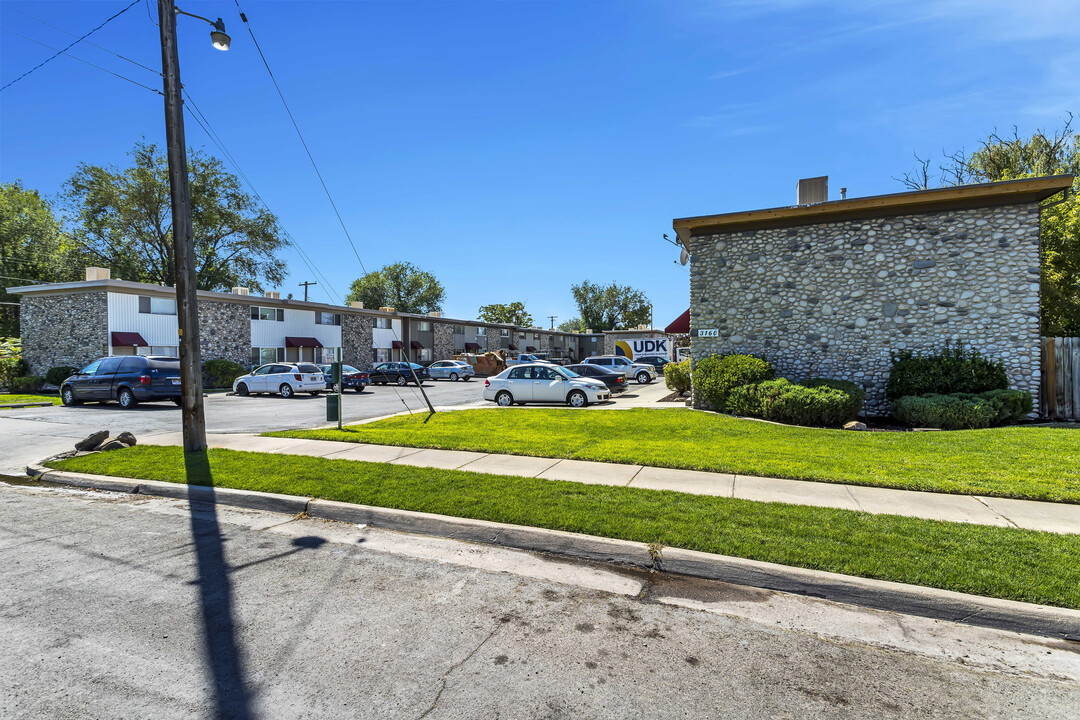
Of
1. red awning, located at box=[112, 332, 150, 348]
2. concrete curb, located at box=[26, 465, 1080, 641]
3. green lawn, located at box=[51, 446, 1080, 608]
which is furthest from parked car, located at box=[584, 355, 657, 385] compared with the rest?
concrete curb, located at box=[26, 465, 1080, 641]

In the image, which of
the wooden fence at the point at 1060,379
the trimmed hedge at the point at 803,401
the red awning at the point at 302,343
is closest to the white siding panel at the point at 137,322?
the red awning at the point at 302,343

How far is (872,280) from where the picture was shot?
13.9 meters

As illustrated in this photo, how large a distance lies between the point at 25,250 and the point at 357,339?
79.0 feet

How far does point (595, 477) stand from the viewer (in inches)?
294

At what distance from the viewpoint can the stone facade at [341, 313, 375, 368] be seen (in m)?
41.1

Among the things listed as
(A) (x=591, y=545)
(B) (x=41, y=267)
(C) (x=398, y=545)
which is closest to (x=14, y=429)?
(C) (x=398, y=545)

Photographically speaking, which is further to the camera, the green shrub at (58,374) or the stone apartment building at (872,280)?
the green shrub at (58,374)

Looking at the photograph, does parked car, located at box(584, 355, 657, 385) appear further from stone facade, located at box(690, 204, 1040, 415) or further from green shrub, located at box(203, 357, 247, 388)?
green shrub, located at box(203, 357, 247, 388)

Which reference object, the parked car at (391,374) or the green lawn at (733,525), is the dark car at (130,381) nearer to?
the green lawn at (733,525)

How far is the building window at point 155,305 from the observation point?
28.2 meters

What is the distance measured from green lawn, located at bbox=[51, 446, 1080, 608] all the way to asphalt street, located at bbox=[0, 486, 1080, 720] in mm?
464

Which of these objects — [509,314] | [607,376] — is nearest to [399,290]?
[509,314]

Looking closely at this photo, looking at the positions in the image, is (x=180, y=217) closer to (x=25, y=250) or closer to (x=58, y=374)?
(x=58, y=374)

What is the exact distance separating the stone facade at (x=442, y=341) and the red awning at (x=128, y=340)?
24.4 m
